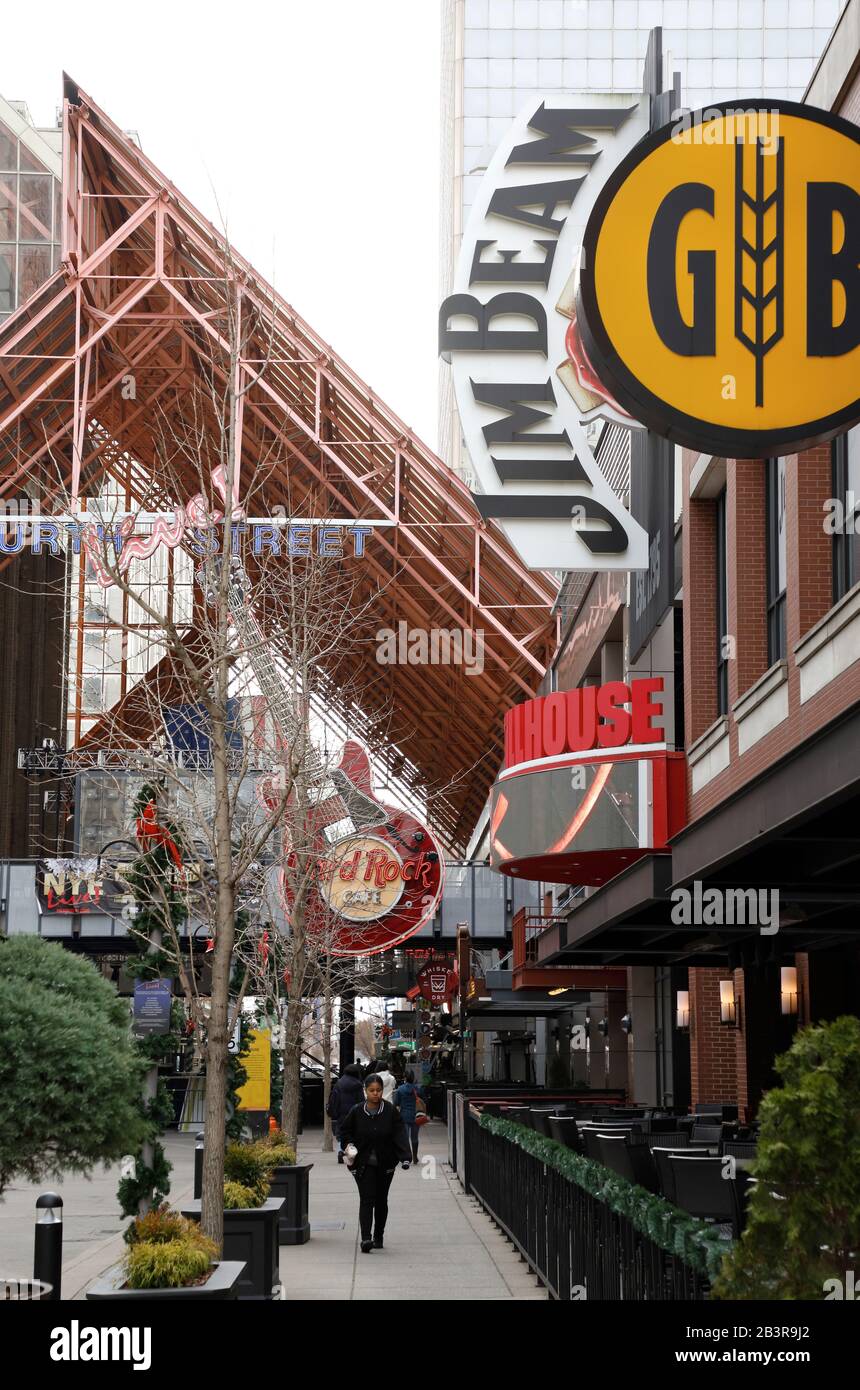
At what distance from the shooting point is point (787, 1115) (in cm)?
523

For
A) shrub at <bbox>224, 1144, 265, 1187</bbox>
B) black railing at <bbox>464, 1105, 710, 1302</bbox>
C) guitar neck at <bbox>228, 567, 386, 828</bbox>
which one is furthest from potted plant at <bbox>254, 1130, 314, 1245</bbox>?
guitar neck at <bbox>228, 567, 386, 828</bbox>

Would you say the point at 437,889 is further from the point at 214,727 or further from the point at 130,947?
the point at 214,727

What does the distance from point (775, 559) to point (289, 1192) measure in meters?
8.13

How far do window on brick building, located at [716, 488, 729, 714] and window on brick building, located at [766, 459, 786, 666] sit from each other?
8.36 ft

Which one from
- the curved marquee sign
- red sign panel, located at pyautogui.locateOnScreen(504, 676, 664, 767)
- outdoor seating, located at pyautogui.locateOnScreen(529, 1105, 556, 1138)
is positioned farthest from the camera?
red sign panel, located at pyautogui.locateOnScreen(504, 676, 664, 767)

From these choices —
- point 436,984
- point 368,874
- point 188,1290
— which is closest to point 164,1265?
point 188,1290

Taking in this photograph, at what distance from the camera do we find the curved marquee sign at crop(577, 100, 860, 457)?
1111 centimetres

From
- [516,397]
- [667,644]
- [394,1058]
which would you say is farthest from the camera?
[394,1058]

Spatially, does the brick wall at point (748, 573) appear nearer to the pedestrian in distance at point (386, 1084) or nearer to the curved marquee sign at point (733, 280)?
the curved marquee sign at point (733, 280)

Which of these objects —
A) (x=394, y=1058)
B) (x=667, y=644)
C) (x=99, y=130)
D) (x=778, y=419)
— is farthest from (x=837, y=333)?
(x=394, y=1058)

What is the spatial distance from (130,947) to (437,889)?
1731 centimetres

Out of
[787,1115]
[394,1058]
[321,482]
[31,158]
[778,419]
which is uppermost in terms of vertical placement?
[31,158]

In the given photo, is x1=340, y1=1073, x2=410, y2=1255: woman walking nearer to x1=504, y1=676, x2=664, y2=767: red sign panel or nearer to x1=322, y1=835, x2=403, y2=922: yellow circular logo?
x1=504, y1=676, x2=664, y2=767: red sign panel

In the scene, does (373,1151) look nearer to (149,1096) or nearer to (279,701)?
(149,1096)
